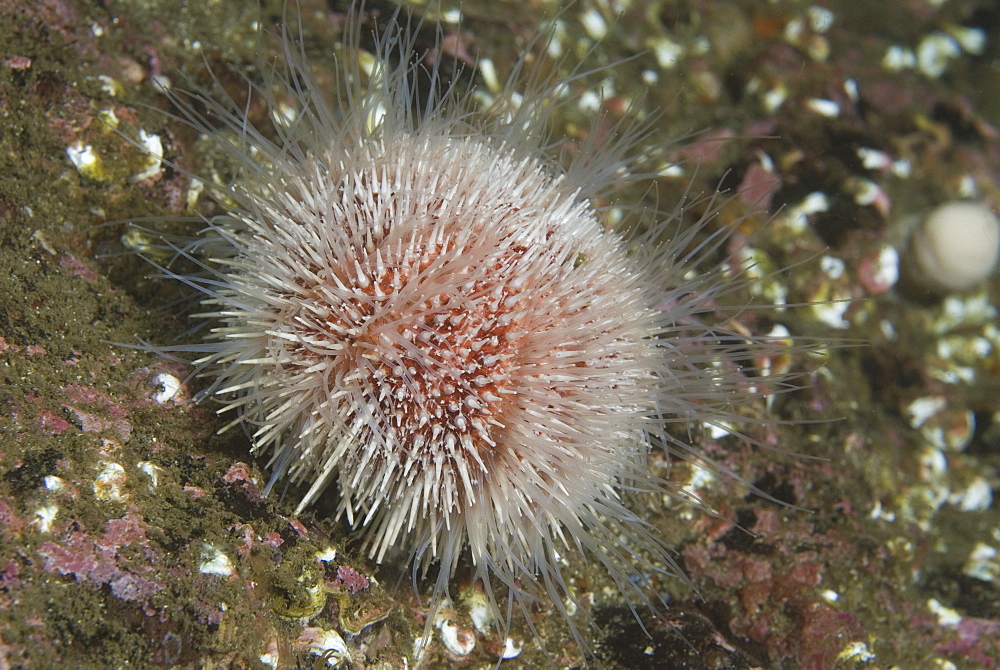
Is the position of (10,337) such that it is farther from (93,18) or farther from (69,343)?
(93,18)

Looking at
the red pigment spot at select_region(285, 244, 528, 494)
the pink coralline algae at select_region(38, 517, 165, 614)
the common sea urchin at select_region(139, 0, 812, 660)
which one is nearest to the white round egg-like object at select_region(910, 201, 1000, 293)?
the common sea urchin at select_region(139, 0, 812, 660)

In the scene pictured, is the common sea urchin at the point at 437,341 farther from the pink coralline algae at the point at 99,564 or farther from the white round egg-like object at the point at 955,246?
the white round egg-like object at the point at 955,246

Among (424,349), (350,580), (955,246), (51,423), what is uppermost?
(955,246)

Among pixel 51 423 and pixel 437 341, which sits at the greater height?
pixel 437 341

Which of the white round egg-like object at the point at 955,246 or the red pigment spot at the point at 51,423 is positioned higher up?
the white round egg-like object at the point at 955,246

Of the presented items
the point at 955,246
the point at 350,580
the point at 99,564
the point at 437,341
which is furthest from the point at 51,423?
the point at 955,246

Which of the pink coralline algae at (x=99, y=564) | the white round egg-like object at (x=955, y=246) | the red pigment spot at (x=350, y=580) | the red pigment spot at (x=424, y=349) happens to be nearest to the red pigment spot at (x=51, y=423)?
the pink coralline algae at (x=99, y=564)

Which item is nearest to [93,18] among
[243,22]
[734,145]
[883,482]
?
[243,22]

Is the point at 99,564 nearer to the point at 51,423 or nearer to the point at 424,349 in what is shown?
the point at 51,423

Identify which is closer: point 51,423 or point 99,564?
point 99,564
